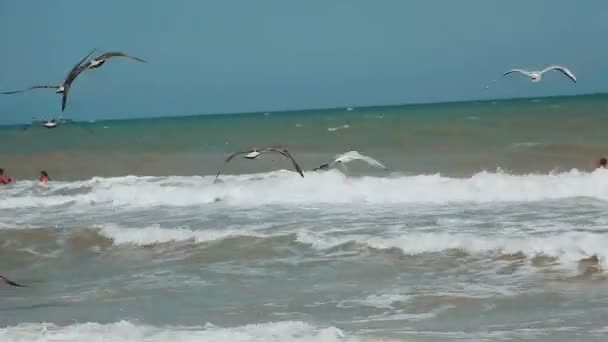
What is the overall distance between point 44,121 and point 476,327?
445 cm

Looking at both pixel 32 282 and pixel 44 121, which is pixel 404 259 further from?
pixel 44 121

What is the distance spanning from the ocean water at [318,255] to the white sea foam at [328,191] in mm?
66

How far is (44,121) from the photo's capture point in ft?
21.2

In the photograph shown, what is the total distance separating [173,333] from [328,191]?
11.3 m

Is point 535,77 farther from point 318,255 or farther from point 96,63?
point 318,255

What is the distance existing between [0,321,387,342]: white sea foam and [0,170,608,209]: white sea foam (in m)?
9.82

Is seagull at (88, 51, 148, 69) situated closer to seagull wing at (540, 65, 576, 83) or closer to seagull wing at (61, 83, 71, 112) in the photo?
seagull wing at (61, 83, 71, 112)

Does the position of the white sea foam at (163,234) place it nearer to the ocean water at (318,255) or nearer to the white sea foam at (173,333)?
the ocean water at (318,255)

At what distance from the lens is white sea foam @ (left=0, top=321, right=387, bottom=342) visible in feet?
25.6

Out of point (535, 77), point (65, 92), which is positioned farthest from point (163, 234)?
point (65, 92)

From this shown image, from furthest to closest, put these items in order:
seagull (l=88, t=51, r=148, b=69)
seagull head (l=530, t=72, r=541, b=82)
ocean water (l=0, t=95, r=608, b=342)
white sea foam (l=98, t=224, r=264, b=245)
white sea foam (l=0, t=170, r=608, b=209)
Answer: white sea foam (l=0, t=170, r=608, b=209) → white sea foam (l=98, t=224, r=264, b=245) → ocean water (l=0, t=95, r=608, b=342) → seagull head (l=530, t=72, r=541, b=82) → seagull (l=88, t=51, r=148, b=69)

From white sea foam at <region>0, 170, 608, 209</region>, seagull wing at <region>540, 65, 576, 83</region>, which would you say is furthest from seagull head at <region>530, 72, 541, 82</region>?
white sea foam at <region>0, 170, 608, 209</region>

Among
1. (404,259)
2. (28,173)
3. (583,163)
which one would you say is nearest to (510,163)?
(583,163)

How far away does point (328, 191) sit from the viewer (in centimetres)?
1920
